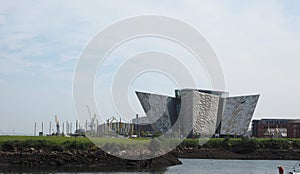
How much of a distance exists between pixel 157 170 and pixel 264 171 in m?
Result: 9.60

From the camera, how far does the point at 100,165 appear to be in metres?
42.9

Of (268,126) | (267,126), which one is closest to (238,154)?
(268,126)

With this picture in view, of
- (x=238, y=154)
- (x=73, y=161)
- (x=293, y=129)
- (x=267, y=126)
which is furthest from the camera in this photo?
(x=267, y=126)

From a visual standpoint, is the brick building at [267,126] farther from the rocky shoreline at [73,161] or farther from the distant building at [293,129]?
the rocky shoreline at [73,161]

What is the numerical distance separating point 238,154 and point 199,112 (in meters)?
34.3

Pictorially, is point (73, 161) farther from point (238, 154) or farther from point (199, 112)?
point (199, 112)

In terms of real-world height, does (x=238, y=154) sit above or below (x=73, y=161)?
below

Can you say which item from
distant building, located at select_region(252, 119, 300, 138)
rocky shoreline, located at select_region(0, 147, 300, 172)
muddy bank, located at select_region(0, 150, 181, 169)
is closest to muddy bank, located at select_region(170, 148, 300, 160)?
rocky shoreline, located at select_region(0, 147, 300, 172)

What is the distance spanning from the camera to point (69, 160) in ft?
143

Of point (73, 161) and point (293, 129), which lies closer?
point (73, 161)

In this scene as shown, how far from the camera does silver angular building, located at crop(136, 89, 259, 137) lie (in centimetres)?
10138

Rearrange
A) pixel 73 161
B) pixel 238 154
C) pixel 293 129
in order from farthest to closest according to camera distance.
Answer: pixel 293 129 < pixel 238 154 < pixel 73 161

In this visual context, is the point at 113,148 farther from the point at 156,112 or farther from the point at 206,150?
the point at 156,112

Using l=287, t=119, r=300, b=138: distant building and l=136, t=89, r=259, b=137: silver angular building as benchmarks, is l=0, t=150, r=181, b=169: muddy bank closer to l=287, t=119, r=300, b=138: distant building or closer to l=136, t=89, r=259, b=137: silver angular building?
l=136, t=89, r=259, b=137: silver angular building
